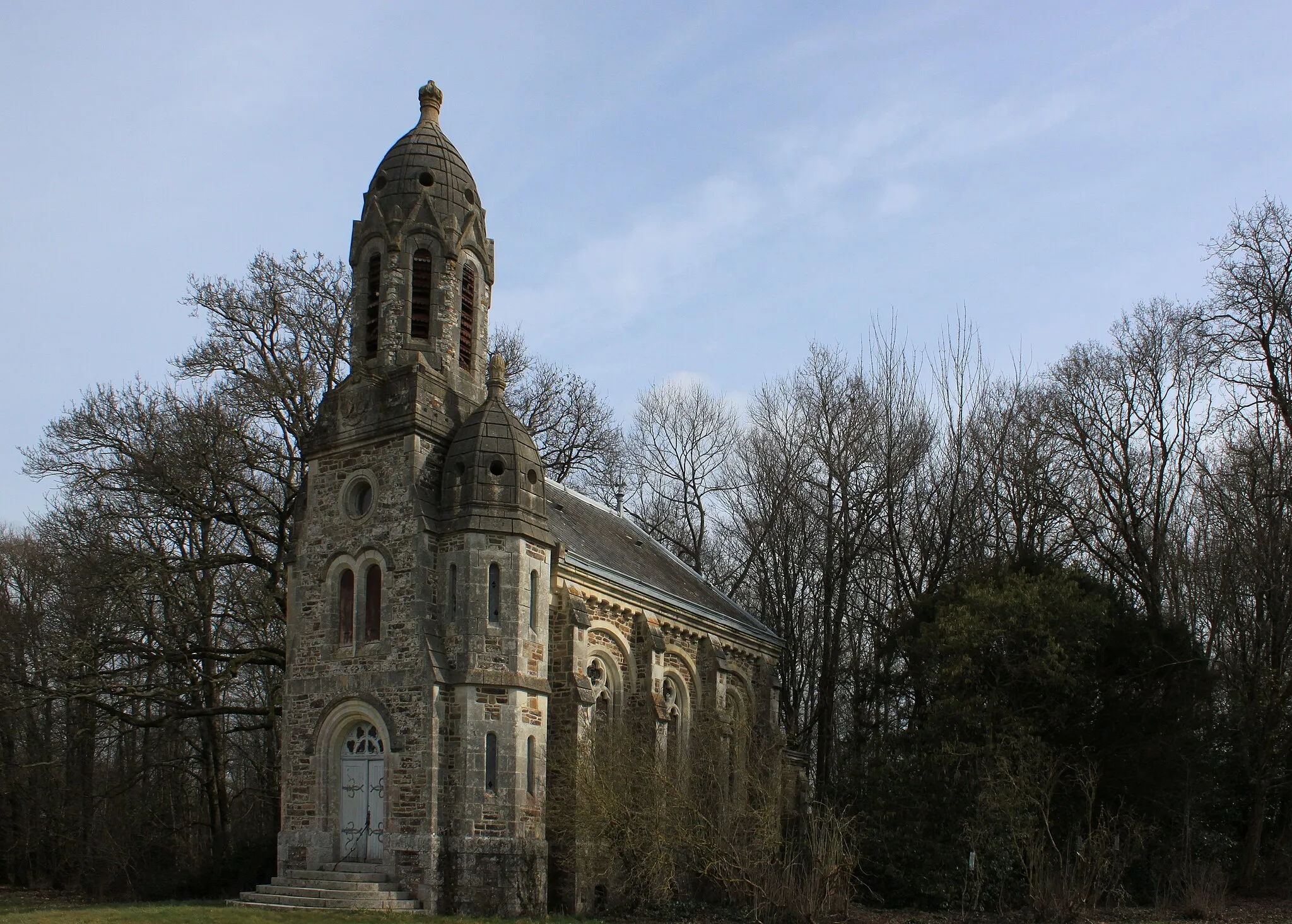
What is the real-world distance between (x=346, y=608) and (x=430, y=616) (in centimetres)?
202

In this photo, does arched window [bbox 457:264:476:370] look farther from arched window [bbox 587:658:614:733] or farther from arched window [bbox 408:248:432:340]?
arched window [bbox 587:658:614:733]

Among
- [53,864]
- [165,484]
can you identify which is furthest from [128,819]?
[165,484]

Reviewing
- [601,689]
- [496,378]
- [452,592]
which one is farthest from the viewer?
[601,689]

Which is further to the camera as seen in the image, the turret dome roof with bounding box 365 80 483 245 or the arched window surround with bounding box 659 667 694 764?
the arched window surround with bounding box 659 667 694 764

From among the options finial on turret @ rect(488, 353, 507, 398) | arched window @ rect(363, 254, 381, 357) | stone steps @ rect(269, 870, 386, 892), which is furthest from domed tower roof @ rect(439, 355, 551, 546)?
stone steps @ rect(269, 870, 386, 892)

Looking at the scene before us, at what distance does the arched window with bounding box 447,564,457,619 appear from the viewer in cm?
1998

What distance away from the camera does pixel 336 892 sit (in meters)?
18.2

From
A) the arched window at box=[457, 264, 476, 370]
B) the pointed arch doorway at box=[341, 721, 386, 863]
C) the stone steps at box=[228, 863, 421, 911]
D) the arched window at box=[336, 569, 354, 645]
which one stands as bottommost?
the stone steps at box=[228, 863, 421, 911]

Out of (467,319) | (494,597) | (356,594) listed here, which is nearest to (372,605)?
(356,594)

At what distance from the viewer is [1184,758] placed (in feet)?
75.2

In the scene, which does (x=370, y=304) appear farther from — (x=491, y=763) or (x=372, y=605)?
(x=491, y=763)

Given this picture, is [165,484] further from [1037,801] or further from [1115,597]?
[1115,597]

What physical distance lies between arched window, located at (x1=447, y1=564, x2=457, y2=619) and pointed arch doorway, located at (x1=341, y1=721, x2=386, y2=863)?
2434 mm

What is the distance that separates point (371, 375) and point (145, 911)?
1003 cm
